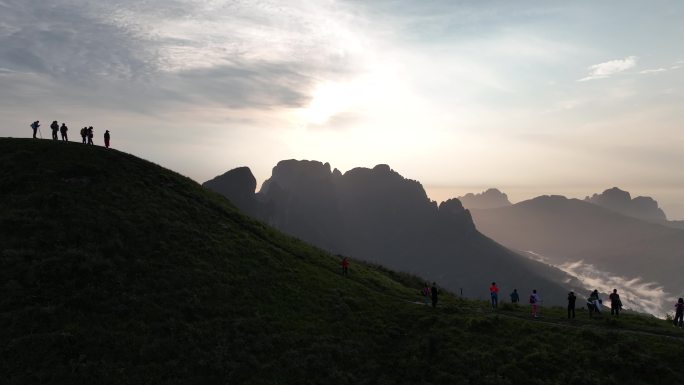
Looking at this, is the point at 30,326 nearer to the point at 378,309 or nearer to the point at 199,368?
the point at 199,368

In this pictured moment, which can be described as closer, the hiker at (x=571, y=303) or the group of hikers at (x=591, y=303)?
the group of hikers at (x=591, y=303)

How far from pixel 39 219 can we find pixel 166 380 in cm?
2141

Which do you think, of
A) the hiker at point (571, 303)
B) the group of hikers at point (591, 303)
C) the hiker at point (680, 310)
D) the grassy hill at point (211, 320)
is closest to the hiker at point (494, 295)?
the group of hikers at point (591, 303)

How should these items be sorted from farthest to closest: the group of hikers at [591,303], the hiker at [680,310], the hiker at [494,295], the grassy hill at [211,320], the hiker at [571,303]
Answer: the hiker at [494,295] → the hiker at [571,303] → the group of hikers at [591,303] → the hiker at [680,310] → the grassy hill at [211,320]

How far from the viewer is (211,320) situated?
90.0ft

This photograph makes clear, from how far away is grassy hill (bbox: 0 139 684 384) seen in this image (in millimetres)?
22828

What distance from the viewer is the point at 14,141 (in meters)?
47.0

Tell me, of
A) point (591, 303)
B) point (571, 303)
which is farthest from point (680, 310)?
point (571, 303)

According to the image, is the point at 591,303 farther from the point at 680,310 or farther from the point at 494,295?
the point at 494,295

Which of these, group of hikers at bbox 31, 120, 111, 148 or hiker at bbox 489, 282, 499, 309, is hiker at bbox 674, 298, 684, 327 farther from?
group of hikers at bbox 31, 120, 111, 148

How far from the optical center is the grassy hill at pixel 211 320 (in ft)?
74.9

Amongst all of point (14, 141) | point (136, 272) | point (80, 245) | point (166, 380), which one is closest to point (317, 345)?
point (166, 380)

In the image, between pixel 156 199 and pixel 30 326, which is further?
pixel 156 199

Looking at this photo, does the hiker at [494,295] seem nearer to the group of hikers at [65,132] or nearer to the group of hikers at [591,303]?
the group of hikers at [591,303]
